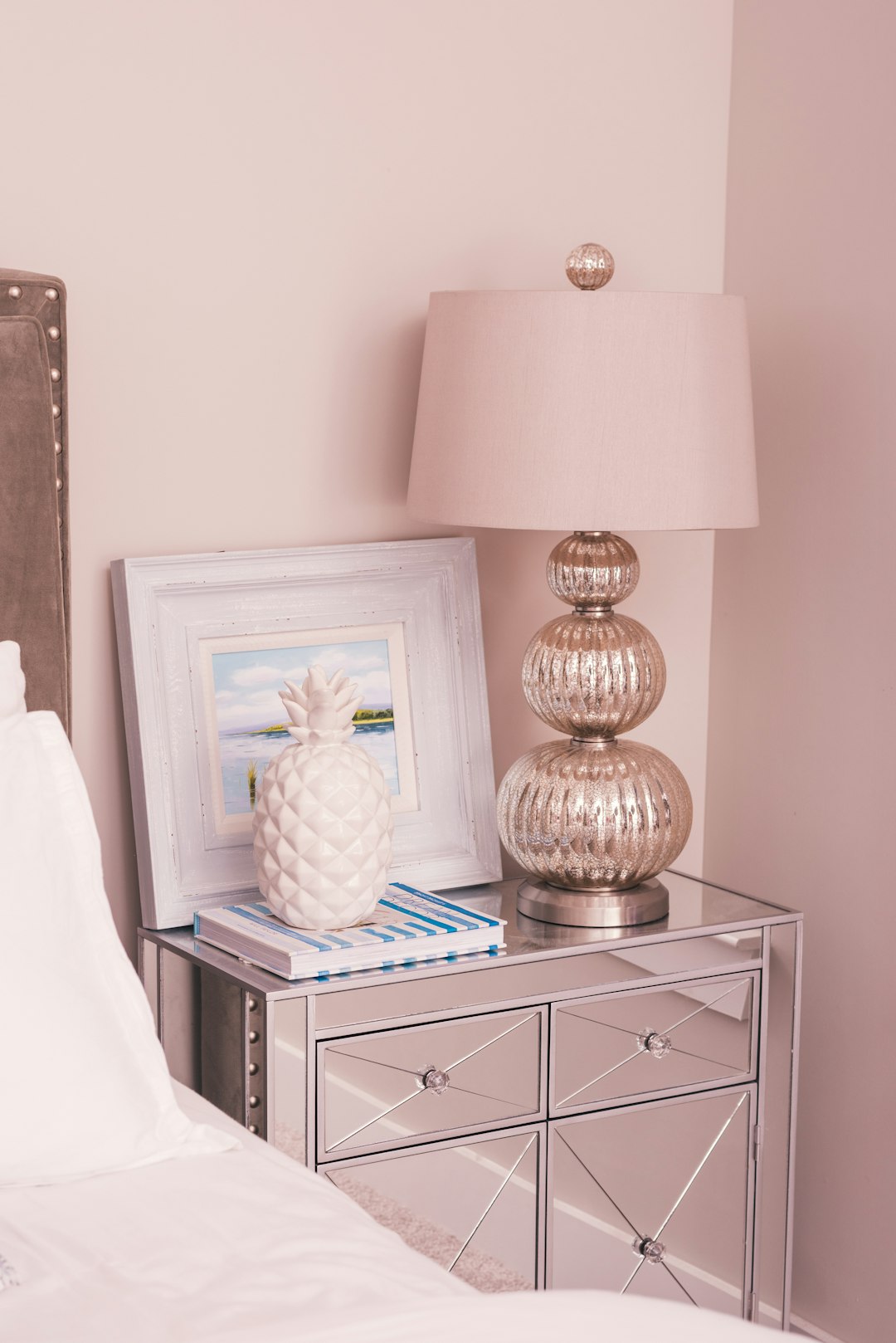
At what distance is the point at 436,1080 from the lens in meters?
1.67

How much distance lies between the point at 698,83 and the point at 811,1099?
151 cm

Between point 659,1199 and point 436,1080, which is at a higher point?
point 436,1080

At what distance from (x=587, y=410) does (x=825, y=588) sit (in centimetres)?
57

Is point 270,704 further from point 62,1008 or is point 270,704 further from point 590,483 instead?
point 62,1008

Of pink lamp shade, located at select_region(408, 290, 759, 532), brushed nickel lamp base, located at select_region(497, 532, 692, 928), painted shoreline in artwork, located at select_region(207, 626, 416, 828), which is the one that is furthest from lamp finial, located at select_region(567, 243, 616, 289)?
painted shoreline in artwork, located at select_region(207, 626, 416, 828)

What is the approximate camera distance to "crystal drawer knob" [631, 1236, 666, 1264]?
1.87 meters

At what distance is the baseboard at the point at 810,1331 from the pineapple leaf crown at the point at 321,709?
1.17m

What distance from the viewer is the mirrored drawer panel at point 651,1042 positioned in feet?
5.81

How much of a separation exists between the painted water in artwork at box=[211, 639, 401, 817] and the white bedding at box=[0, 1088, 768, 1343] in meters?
0.66

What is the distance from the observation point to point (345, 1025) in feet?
5.27

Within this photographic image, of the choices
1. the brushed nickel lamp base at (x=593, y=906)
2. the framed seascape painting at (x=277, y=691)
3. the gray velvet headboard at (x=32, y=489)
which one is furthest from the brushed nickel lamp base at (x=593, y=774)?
the gray velvet headboard at (x=32, y=489)

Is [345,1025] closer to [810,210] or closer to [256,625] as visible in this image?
[256,625]

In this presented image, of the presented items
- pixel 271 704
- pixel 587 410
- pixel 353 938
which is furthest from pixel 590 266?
pixel 353 938

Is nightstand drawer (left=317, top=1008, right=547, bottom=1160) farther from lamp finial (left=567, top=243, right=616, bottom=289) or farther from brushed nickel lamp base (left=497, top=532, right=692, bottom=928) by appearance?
lamp finial (left=567, top=243, right=616, bottom=289)
